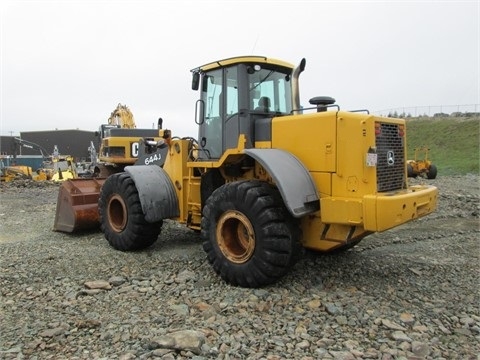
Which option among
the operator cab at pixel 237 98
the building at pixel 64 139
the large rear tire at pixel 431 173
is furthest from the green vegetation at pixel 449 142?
the building at pixel 64 139

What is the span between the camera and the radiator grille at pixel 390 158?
15.5 feet

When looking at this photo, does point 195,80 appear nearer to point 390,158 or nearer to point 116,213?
point 116,213

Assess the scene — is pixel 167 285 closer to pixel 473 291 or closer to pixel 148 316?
pixel 148 316

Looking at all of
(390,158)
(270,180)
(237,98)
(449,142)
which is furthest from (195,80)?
(449,142)

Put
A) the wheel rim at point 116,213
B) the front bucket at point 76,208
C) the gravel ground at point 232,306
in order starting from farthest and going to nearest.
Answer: the front bucket at point 76,208 < the wheel rim at point 116,213 < the gravel ground at point 232,306

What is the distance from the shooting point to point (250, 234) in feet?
15.1

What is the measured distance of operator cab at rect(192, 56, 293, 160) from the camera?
18.2ft

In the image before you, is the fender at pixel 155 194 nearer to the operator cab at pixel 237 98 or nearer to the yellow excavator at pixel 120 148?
the operator cab at pixel 237 98

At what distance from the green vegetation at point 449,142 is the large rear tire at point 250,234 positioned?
26301 millimetres

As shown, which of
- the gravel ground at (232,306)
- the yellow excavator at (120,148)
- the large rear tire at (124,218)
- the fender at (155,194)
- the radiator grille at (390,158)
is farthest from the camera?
the yellow excavator at (120,148)

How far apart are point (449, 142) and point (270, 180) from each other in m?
39.2

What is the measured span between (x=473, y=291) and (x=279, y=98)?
319 centimetres

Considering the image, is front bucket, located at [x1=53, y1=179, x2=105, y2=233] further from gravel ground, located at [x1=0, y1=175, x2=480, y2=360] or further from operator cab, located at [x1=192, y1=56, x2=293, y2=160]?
operator cab, located at [x1=192, y1=56, x2=293, y2=160]

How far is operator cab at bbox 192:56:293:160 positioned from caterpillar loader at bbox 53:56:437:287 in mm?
13
